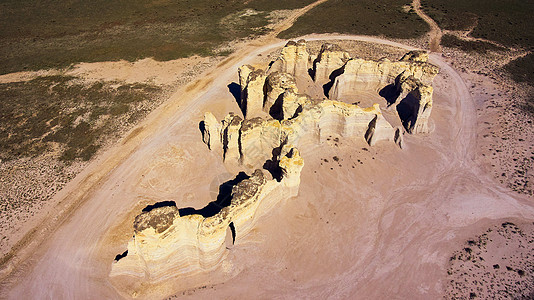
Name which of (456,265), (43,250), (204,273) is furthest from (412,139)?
(43,250)

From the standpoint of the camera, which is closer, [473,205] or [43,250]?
[43,250]

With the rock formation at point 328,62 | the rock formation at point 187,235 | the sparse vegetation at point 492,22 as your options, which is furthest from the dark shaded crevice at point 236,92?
the sparse vegetation at point 492,22

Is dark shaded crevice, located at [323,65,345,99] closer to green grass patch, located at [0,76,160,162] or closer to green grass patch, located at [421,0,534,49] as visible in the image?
green grass patch, located at [0,76,160,162]

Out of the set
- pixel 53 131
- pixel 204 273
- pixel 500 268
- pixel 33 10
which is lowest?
pixel 500 268

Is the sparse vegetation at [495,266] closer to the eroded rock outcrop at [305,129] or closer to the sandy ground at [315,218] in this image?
the sandy ground at [315,218]

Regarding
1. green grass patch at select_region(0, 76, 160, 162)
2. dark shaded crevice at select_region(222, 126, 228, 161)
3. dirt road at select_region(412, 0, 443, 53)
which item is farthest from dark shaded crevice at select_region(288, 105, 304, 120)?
dirt road at select_region(412, 0, 443, 53)

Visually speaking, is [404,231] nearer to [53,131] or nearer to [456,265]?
[456,265]
